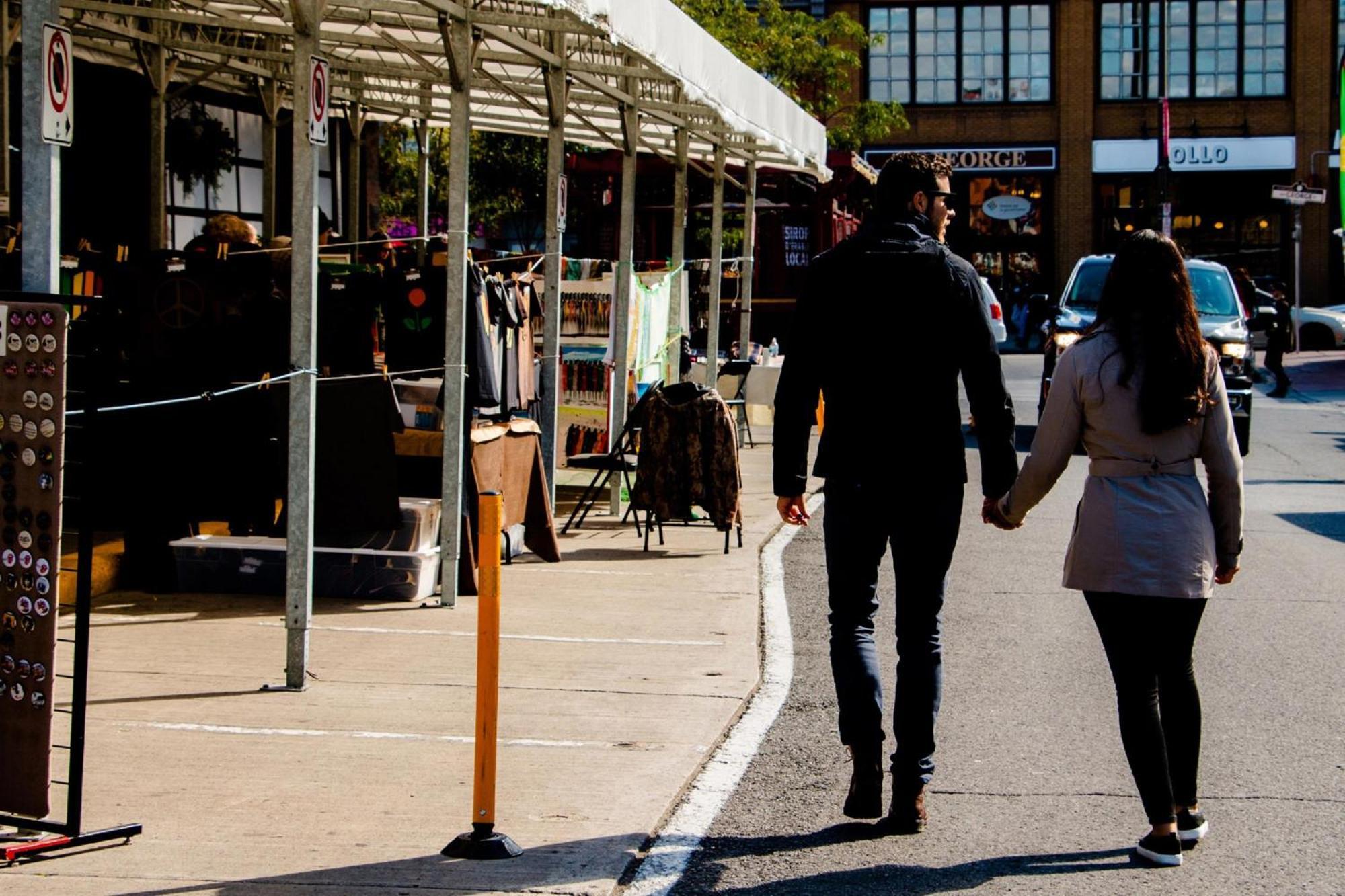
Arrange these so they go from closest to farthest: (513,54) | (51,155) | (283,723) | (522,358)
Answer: (51,155), (283,723), (522,358), (513,54)

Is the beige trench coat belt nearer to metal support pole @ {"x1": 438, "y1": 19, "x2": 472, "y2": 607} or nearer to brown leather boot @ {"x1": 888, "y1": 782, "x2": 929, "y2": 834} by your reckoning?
brown leather boot @ {"x1": 888, "y1": 782, "x2": 929, "y2": 834}

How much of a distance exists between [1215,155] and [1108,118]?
9.73 ft

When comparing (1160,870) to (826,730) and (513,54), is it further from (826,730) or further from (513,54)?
(513,54)

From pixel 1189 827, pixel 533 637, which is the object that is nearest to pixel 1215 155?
pixel 533 637

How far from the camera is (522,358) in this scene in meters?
11.5

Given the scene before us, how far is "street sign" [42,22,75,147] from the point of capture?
5.43m

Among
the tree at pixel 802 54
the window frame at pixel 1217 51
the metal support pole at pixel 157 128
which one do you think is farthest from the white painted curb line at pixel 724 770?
the window frame at pixel 1217 51

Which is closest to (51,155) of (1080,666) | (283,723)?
(283,723)

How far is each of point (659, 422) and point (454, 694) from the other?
4481 millimetres

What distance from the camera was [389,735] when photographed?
6.79m

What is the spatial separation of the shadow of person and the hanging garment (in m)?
6.32

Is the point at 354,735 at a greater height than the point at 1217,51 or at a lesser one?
lesser

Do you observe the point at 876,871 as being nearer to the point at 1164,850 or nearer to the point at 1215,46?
the point at 1164,850

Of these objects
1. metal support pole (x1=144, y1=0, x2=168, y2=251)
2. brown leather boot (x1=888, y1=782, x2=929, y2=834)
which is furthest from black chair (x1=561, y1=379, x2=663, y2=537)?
brown leather boot (x1=888, y1=782, x2=929, y2=834)
